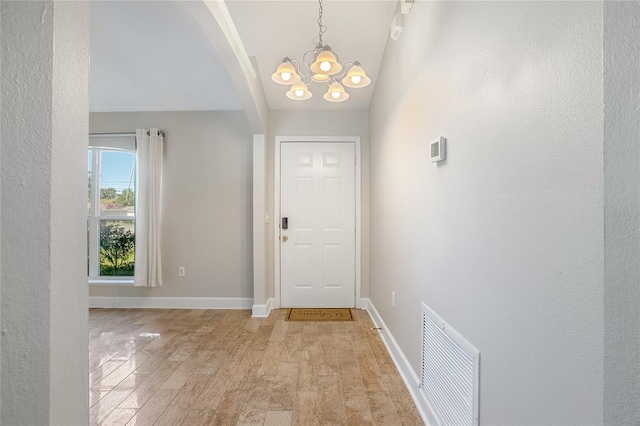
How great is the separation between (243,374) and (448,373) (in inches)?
56.8

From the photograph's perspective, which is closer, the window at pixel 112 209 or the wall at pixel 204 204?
the wall at pixel 204 204

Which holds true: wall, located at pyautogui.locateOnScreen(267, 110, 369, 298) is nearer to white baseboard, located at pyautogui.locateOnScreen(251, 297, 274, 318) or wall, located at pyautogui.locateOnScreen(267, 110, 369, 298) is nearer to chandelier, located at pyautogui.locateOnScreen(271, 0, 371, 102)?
white baseboard, located at pyautogui.locateOnScreen(251, 297, 274, 318)

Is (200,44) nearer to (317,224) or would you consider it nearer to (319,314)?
(317,224)

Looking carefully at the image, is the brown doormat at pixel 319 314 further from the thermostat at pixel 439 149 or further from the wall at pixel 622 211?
the wall at pixel 622 211

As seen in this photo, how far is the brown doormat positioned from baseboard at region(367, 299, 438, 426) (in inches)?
22.3

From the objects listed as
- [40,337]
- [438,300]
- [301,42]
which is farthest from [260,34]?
[40,337]

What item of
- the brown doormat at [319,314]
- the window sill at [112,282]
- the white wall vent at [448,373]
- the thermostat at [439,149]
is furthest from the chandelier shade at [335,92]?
the window sill at [112,282]

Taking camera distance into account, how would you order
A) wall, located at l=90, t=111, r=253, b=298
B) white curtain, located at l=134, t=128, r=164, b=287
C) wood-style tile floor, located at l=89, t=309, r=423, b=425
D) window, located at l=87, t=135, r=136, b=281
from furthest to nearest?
window, located at l=87, t=135, r=136, b=281 < wall, located at l=90, t=111, r=253, b=298 < white curtain, located at l=134, t=128, r=164, b=287 < wood-style tile floor, located at l=89, t=309, r=423, b=425

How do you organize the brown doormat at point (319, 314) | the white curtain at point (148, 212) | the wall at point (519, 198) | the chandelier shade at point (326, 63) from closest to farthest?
the wall at point (519, 198), the chandelier shade at point (326, 63), the brown doormat at point (319, 314), the white curtain at point (148, 212)

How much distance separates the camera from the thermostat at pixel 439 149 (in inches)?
59.7

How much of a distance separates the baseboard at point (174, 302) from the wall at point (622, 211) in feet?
12.0

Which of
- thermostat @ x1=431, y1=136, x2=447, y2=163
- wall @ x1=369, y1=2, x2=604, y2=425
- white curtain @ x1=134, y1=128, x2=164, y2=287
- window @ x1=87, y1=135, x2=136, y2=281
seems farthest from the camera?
window @ x1=87, y1=135, x2=136, y2=281

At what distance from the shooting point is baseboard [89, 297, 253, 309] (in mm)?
3916

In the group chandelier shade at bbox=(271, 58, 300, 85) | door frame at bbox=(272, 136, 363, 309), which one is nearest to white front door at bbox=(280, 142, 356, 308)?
door frame at bbox=(272, 136, 363, 309)
